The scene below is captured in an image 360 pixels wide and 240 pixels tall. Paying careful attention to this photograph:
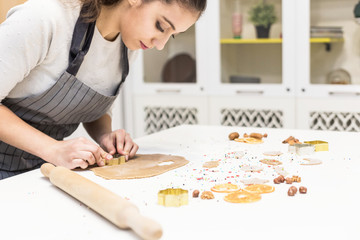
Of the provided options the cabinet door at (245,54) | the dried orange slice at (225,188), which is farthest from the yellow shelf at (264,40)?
the dried orange slice at (225,188)

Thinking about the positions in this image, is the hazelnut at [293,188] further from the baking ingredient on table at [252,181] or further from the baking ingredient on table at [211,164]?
the baking ingredient on table at [211,164]

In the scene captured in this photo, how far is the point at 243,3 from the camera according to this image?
2.85m

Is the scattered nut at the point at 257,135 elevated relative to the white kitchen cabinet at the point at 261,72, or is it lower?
lower

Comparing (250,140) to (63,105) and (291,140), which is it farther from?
(63,105)

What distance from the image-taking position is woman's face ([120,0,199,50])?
3.90 ft

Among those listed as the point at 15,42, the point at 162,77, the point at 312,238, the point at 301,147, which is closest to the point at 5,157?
the point at 15,42

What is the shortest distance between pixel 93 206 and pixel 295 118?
82.7 inches

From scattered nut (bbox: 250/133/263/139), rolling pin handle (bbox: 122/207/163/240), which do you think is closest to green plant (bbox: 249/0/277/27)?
scattered nut (bbox: 250/133/263/139)

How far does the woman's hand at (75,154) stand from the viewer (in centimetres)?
111

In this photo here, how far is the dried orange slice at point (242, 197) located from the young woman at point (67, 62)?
0.39 meters

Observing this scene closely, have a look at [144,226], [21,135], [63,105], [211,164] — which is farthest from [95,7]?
[144,226]

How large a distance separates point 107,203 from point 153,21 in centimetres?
59

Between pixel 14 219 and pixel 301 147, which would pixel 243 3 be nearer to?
pixel 301 147

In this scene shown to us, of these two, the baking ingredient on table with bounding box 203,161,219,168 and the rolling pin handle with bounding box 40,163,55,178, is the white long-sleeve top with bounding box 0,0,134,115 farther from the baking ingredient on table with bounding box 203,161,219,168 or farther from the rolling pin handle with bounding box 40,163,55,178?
the baking ingredient on table with bounding box 203,161,219,168
